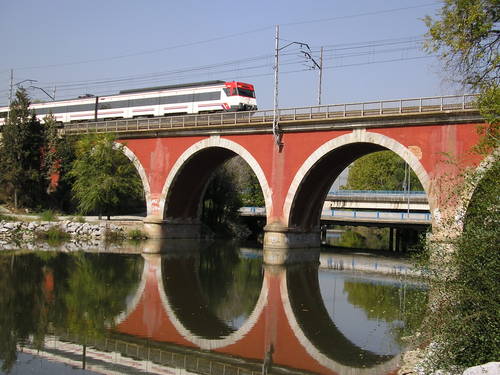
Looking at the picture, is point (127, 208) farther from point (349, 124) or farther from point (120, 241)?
point (349, 124)

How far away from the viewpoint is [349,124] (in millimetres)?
27672


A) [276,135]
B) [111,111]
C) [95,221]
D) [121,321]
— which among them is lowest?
[121,321]

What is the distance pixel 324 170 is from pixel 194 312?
15657 millimetres

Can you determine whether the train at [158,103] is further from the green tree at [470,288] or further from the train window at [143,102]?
the green tree at [470,288]

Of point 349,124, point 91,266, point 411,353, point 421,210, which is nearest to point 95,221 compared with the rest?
point 91,266

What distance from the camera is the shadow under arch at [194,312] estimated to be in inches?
563

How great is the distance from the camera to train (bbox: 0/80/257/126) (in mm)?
36156

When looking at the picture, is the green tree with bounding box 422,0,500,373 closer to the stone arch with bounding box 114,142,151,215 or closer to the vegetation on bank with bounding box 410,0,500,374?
the vegetation on bank with bounding box 410,0,500,374

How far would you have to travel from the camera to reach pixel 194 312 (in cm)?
1702

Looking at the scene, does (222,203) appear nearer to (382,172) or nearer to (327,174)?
(327,174)

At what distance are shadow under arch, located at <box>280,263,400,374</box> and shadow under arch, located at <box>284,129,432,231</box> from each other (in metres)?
7.23

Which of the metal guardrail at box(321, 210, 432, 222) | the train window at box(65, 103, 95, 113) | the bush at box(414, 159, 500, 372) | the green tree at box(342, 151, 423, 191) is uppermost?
the train window at box(65, 103, 95, 113)

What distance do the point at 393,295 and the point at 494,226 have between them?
11.4m

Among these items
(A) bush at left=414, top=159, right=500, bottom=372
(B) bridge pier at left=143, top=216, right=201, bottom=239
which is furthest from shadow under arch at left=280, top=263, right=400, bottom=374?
(B) bridge pier at left=143, top=216, right=201, bottom=239
